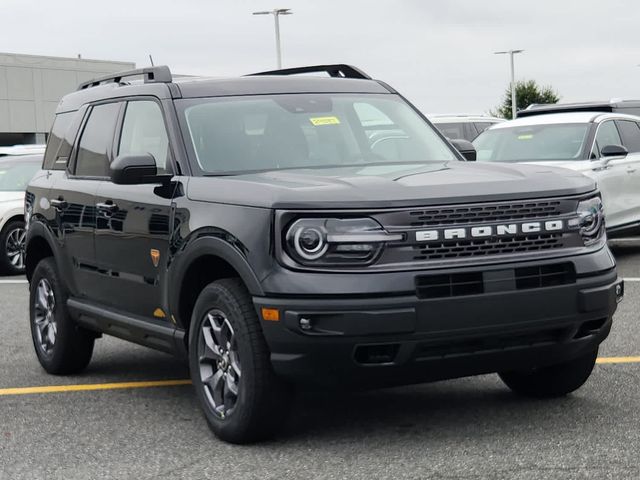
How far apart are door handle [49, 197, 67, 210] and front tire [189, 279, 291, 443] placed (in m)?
1.95

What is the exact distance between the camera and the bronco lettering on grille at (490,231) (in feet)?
17.5

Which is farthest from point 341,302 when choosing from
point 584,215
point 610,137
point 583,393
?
point 610,137

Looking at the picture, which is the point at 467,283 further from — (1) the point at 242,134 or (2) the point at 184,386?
(2) the point at 184,386

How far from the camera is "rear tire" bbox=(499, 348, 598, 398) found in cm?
634

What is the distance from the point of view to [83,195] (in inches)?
287

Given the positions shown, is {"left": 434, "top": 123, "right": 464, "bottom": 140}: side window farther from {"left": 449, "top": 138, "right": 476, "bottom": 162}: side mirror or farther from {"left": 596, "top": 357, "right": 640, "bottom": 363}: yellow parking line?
{"left": 449, "top": 138, "right": 476, "bottom": 162}: side mirror

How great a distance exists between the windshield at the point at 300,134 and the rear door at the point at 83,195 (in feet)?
2.94

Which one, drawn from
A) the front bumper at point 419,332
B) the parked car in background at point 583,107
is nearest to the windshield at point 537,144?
the parked car in background at point 583,107

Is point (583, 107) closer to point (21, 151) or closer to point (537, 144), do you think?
point (537, 144)

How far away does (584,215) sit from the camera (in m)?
5.76

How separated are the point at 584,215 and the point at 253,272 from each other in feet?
5.11

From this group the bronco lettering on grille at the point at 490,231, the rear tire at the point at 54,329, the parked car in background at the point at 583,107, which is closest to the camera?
the bronco lettering on grille at the point at 490,231

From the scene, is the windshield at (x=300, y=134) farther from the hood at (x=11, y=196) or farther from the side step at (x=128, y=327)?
the hood at (x=11, y=196)

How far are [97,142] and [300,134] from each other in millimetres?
1470
